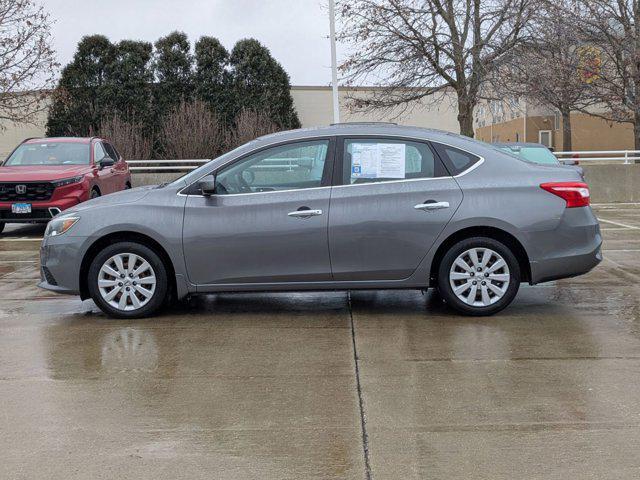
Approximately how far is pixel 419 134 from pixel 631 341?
2.45 metres

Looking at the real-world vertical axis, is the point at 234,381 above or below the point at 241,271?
below

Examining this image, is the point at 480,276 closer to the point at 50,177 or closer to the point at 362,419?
the point at 362,419

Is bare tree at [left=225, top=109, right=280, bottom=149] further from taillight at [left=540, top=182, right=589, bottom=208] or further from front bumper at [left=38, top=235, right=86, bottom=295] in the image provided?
taillight at [left=540, top=182, right=589, bottom=208]

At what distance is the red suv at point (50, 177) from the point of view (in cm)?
1387

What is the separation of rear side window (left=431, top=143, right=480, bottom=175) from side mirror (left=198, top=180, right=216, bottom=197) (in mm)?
1931

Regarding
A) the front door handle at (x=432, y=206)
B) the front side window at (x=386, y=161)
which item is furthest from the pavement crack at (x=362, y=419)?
the front side window at (x=386, y=161)

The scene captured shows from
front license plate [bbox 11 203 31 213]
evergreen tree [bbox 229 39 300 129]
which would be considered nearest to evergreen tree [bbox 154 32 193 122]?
evergreen tree [bbox 229 39 300 129]

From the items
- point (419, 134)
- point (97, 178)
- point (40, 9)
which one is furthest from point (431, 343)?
point (40, 9)

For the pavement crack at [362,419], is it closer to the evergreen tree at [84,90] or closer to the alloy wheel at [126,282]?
the alloy wheel at [126,282]

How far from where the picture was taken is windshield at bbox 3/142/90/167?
15195 mm

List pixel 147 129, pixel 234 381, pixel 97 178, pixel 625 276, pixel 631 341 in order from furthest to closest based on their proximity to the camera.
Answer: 1. pixel 147 129
2. pixel 97 178
3. pixel 625 276
4. pixel 631 341
5. pixel 234 381

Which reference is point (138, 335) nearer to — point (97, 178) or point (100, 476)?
point (100, 476)

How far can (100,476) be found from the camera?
3.90m

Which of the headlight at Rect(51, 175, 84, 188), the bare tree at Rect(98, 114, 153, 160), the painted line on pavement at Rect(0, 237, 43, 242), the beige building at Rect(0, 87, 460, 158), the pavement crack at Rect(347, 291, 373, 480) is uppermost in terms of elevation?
the beige building at Rect(0, 87, 460, 158)
